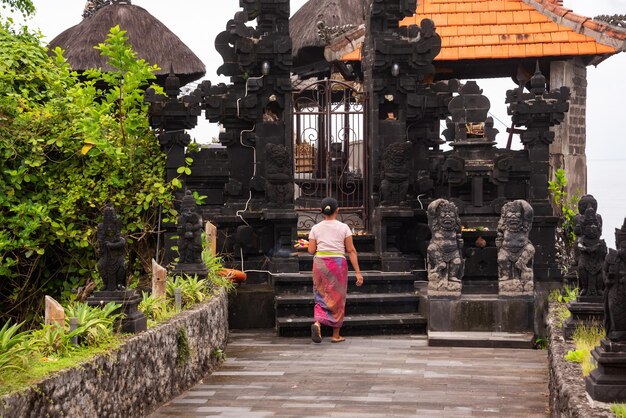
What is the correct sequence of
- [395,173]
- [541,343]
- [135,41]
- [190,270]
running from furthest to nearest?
[135,41] → [395,173] → [541,343] → [190,270]

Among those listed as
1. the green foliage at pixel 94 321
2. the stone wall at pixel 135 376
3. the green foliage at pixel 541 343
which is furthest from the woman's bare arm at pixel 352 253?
the green foliage at pixel 94 321

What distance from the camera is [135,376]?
9539 millimetres

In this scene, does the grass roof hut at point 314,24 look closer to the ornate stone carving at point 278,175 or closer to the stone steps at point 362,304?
the ornate stone carving at point 278,175

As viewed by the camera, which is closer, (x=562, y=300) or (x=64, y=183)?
(x=562, y=300)

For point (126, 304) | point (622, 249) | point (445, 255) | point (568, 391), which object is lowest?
point (568, 391)

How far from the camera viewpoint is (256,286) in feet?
53.2

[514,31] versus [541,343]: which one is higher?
[514,31]

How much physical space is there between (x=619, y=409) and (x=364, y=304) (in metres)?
8.32

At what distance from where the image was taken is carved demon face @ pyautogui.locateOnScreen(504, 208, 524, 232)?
14.3 metres

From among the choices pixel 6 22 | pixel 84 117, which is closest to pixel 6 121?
pixel 84 117

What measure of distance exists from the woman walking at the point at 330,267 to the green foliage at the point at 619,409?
6978 millimetres

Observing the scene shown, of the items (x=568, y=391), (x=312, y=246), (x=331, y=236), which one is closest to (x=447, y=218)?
(x=331, y=236)

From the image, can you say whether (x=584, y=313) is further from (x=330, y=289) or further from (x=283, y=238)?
(x=283, y=238)

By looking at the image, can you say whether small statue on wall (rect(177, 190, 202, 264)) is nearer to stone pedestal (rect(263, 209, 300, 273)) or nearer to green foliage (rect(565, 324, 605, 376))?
stone pedestal (rect(263, 209, 300, 273))
